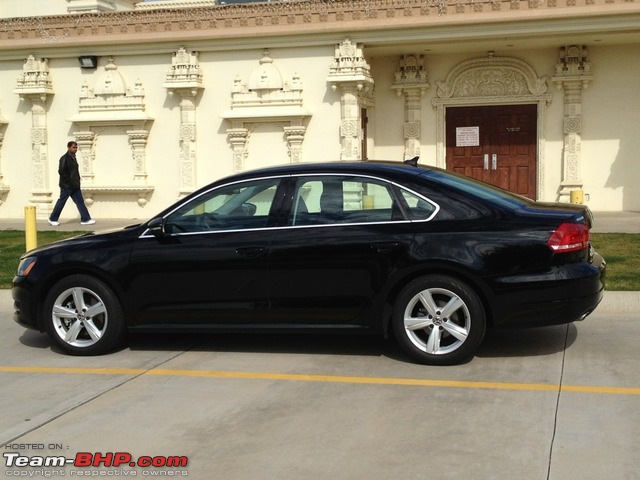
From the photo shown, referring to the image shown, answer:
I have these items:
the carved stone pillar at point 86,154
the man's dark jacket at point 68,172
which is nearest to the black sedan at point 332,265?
the man's dark jacket at point 68,172

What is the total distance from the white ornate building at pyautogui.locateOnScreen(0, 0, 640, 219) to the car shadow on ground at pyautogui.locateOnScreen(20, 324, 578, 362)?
10.8 meters

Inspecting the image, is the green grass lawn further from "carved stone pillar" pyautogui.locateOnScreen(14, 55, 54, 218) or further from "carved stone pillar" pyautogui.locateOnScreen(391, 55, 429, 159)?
"carved stone pillar" pyautogui.locateOnScreen(391, 55, 429, 159)

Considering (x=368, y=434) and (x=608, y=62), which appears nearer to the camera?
(x=368, y=434)

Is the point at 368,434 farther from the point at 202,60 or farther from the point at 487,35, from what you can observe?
the point at 202,60

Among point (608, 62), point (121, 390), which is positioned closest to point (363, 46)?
point (608, 62)

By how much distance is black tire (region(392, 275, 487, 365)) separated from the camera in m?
6.85

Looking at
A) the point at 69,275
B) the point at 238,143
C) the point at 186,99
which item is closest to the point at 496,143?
the point at 238,143

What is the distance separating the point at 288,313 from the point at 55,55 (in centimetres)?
1502

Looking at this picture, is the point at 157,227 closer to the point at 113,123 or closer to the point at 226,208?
the point at 226,208

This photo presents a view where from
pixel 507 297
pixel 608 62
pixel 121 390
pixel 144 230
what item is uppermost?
pixel 608 62

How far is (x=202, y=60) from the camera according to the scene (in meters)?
19.6

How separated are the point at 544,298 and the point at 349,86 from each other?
12.4 meters

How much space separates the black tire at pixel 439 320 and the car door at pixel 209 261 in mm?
1135

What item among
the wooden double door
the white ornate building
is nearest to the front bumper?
the white ornate building
